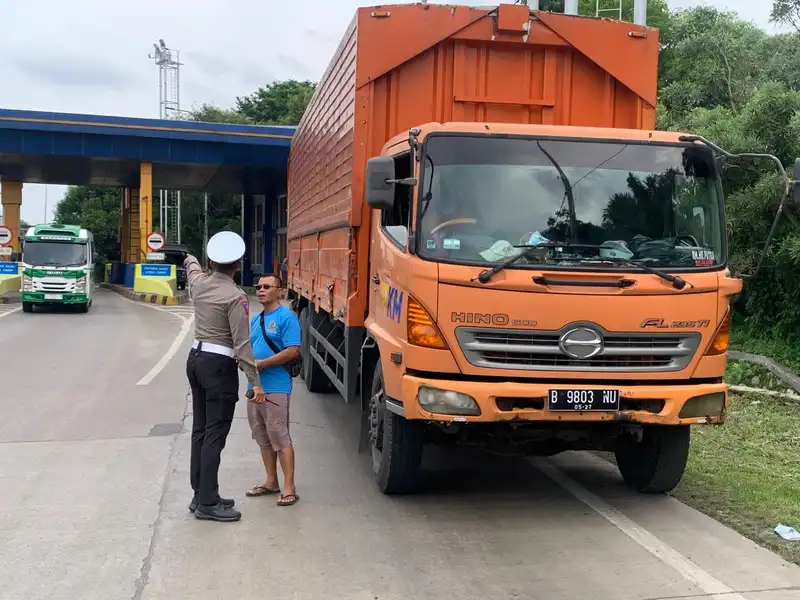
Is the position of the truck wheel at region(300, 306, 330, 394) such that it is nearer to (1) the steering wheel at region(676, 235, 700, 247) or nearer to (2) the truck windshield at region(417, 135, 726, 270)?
(2) the truck windshield at region(417, 135, 726, 270)

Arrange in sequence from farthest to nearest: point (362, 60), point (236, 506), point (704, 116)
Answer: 1. point (704, 116)
2. point (362, 60)
3. point (236, 506)

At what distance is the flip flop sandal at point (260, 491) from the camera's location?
5871 mm

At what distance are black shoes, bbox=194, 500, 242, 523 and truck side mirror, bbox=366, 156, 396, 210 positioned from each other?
7.49 feet

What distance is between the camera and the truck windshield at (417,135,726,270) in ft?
16.9

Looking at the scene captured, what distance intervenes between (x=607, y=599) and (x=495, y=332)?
5.42 ft

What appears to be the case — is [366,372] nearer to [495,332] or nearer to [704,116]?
[495,332]

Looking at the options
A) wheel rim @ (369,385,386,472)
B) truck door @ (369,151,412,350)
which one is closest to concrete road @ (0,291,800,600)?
wheel rim @ (369,385,386,472)

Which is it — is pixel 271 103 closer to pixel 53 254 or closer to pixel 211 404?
pixel 53 254

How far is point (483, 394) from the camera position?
4.94 metres

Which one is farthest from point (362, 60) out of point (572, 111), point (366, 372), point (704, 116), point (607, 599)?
point (704, 116)

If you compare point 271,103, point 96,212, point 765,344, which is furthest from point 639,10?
point 96,212

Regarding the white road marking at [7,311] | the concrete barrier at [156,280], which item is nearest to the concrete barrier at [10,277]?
the white road marking at [7,311]

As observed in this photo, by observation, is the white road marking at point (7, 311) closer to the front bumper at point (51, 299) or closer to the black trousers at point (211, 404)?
the front bumper at point (51, 299)

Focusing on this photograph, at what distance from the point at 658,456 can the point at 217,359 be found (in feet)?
10.7
